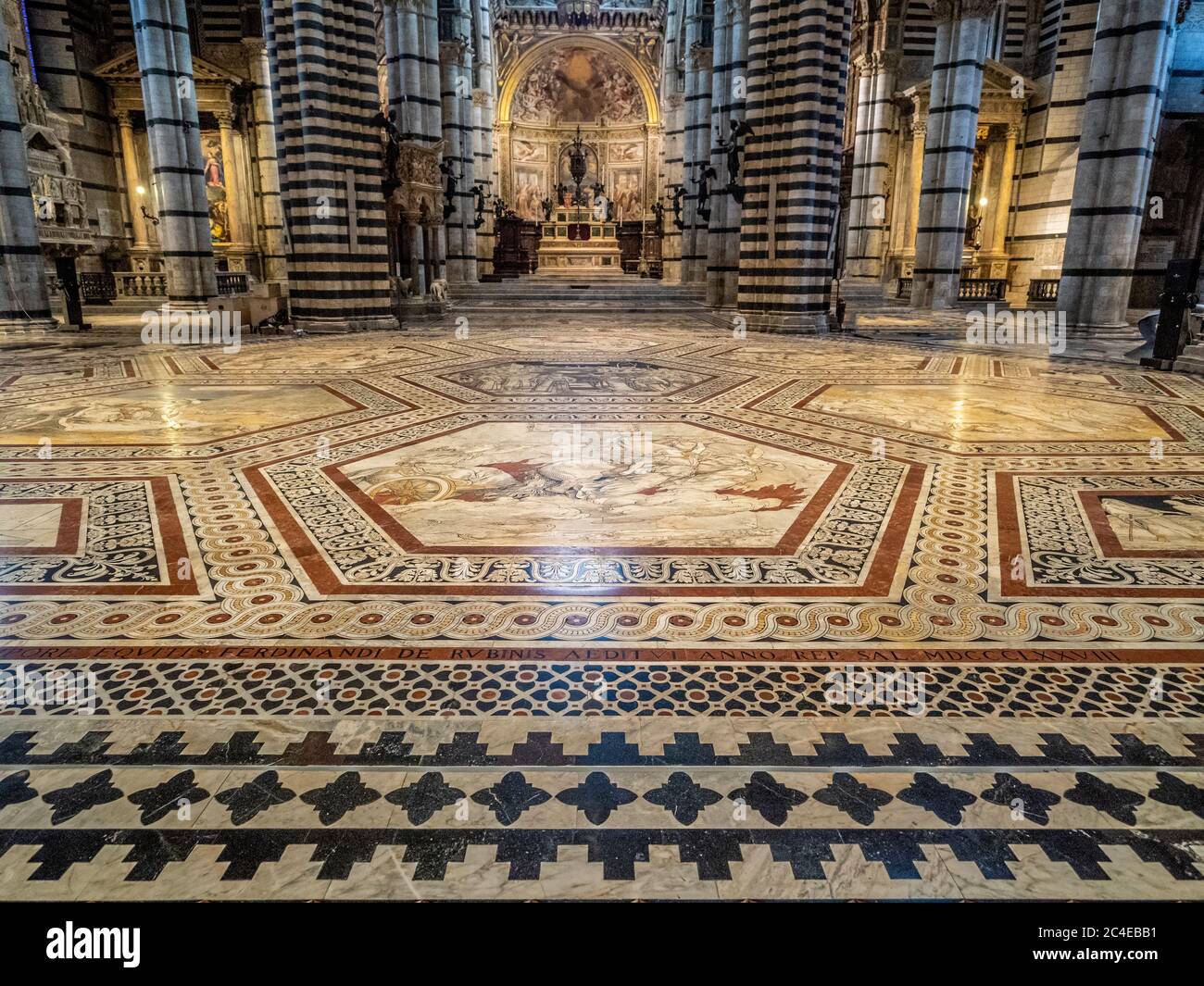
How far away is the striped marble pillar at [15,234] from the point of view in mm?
12656

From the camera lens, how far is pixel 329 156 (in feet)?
45.1

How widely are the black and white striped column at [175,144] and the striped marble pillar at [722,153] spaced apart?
12.0 m

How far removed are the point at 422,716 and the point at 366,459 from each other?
3405 mm

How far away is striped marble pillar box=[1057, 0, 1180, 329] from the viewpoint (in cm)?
1126

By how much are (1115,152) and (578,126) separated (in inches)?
1153

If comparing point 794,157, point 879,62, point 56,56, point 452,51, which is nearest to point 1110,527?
point 794,157

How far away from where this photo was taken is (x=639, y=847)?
185cm

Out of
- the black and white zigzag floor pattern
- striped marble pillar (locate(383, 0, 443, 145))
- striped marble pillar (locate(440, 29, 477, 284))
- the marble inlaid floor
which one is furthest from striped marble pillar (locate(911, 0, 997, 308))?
the black and white zigzag floor pattern

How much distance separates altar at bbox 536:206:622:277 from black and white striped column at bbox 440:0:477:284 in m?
7.48

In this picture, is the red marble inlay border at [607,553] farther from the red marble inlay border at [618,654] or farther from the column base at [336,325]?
the column base at [336,325]

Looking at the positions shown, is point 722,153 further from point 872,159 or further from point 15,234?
point 15,234

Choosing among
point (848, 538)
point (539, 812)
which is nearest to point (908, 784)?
point (539, 812)

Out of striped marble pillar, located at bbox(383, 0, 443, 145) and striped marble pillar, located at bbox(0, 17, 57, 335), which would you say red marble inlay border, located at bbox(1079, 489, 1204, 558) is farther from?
striped marble pillar, located at bbox(0, 17, 57, 335)

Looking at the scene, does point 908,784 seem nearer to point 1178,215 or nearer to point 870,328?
point 870,328
